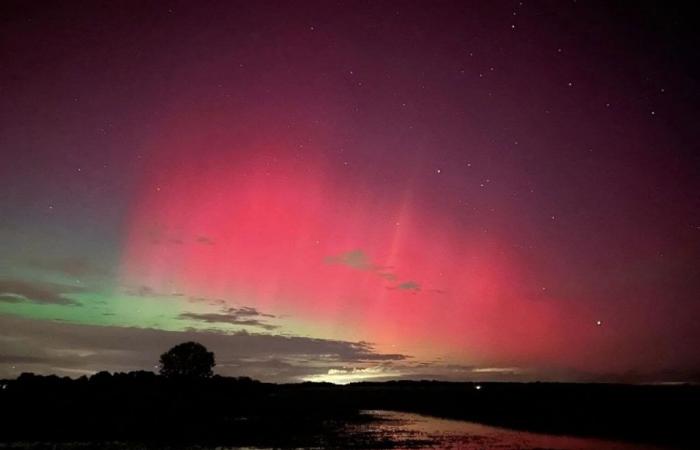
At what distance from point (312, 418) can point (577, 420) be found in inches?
1146

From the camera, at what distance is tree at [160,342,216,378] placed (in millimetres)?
120500

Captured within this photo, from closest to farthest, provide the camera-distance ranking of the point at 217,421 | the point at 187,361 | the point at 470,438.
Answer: the point at 470,438 < the point at 217,421 < the point at 187,361

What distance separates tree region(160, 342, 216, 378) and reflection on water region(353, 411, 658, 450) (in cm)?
7579

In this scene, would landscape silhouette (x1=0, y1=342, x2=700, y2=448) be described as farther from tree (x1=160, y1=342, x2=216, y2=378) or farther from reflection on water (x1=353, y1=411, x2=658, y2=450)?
tree (x1=160, y1=342, x2=216, y2=378)

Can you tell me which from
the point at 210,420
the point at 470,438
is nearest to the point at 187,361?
the point at 210,420

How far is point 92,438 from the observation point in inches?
1658

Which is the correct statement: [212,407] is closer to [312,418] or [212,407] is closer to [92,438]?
[312,418]

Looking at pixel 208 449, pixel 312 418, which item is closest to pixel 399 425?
pixel 312 418

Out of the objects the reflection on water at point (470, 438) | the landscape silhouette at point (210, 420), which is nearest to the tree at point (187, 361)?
the landscape silhouette at point (210, 420)

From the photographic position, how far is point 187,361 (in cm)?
12212

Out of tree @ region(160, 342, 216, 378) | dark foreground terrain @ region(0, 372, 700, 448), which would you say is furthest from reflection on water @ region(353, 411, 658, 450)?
tree @ region(160, 342, 216, 378)

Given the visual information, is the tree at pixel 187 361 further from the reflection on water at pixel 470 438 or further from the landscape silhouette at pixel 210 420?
the reflection on water at pixel 470 438

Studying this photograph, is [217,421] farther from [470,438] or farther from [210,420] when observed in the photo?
[470,438]

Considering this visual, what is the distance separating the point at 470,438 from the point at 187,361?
91.4 metres
